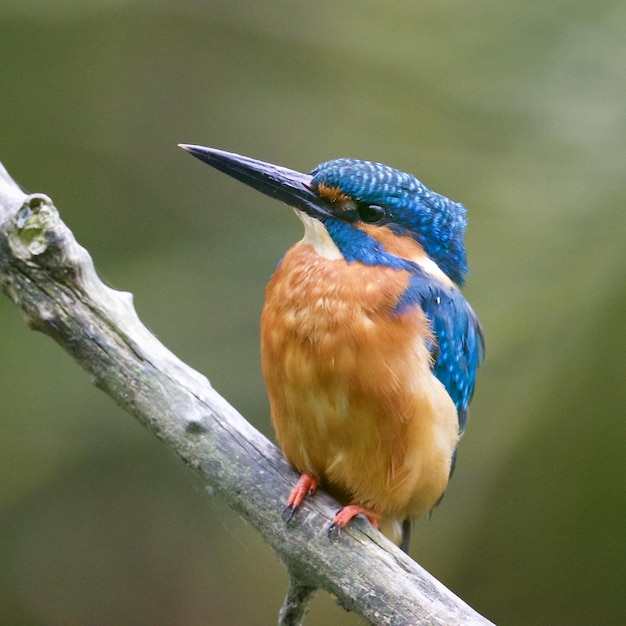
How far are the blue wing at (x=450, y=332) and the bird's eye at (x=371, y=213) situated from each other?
0.57 ft

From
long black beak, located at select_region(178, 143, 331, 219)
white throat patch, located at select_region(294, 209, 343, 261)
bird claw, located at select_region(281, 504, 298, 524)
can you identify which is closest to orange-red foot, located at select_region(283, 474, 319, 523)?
bird claw, located at select_region(281, 504, 298, 524)

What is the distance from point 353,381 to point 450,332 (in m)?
0.34

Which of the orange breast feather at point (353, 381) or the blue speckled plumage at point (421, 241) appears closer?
the orange breast feather at point (353, 381)

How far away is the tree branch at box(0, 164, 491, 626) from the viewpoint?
1.88 meters

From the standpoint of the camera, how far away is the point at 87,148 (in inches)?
156

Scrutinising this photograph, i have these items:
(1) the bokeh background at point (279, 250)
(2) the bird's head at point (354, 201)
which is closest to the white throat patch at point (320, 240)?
(2) the bird's head at point (354, 201)

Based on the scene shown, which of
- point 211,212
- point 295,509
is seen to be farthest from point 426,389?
point 211,212

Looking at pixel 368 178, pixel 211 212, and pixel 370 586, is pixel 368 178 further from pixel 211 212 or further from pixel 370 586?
pixel 211 212

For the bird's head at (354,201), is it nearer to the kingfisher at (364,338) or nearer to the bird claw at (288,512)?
the kingfisher at (364,338)

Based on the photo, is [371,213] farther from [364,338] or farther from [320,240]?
[364,338]

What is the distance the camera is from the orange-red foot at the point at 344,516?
2.04m

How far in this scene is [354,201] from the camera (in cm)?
222

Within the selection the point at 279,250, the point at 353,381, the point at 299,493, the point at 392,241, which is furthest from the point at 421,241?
the point at 279,250

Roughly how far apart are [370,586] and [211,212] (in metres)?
2.32
